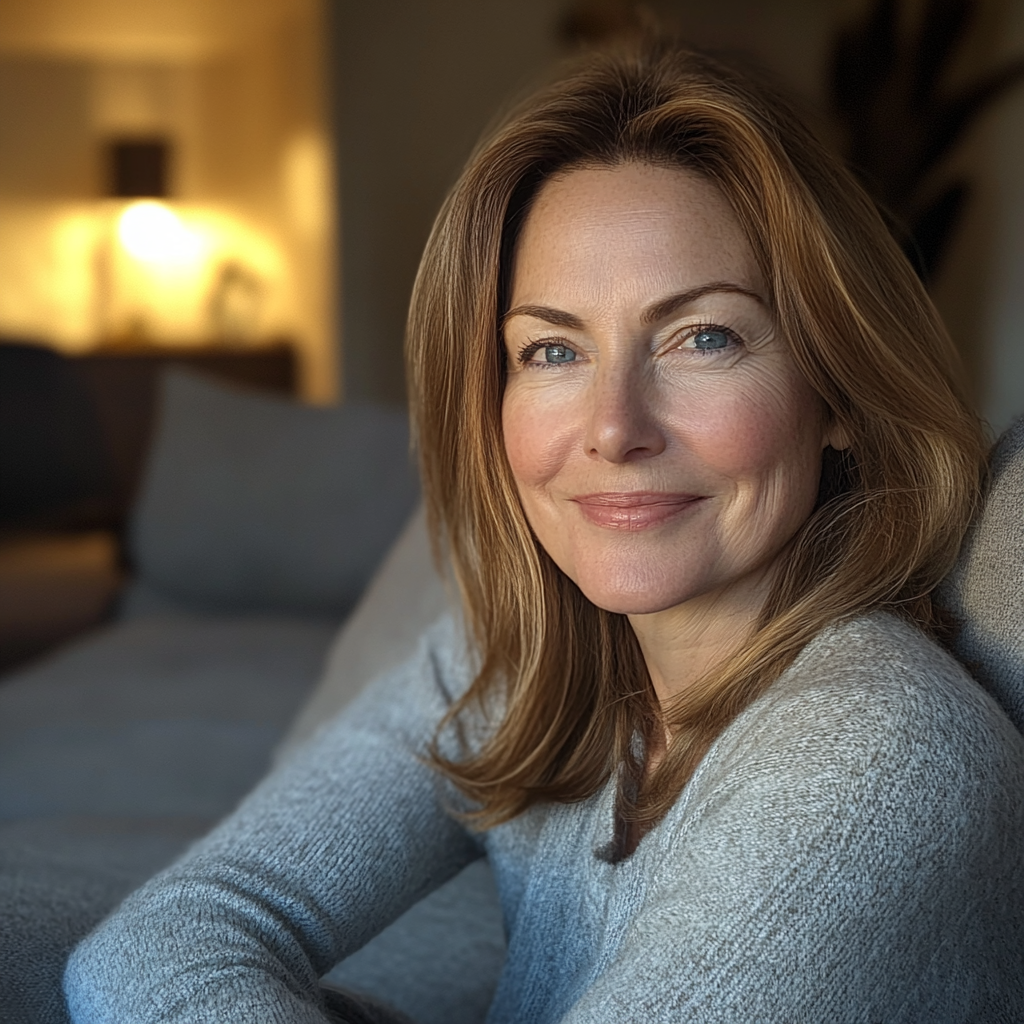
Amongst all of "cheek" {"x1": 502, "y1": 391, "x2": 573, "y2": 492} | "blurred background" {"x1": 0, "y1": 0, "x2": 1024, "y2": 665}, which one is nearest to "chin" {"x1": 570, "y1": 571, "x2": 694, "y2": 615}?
"cheek" {"x1": 502, "y1": 391, "x2": 573, "y2": 492}

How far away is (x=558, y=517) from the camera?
984 mm

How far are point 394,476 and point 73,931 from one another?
1.53m

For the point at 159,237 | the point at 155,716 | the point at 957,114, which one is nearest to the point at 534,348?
the point at 155,716

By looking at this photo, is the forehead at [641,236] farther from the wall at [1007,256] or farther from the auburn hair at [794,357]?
the wall at [1007,256]

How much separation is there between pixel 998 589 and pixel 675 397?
25 centimetres

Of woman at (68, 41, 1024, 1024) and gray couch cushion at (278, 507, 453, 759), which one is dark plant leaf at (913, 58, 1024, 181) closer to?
gray couch cushion at (278, 507, 453, 759)

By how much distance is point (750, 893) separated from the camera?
0.65 metres

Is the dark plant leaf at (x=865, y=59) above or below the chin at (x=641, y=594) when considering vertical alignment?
above

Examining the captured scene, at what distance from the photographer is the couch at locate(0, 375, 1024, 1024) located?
901 millimetres

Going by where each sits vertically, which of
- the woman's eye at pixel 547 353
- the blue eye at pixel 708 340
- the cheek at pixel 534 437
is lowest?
the cheek at pixel 534 437

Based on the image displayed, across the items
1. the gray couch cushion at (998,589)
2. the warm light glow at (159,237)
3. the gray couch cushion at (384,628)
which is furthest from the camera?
the warm light glow at (159,237)

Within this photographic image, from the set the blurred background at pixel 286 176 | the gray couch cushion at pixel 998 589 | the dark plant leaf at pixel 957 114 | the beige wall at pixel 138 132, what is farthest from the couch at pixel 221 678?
the beige wall at pixel 138 132

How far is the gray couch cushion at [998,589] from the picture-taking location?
2.59 feet

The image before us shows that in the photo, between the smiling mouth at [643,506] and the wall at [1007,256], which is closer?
the smiling mouth at [643,506]
